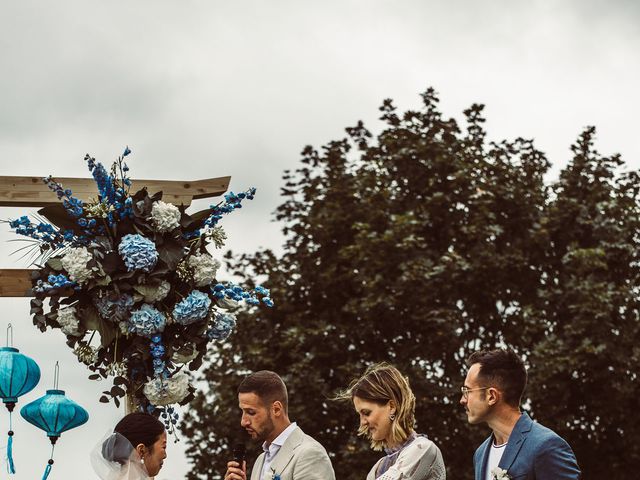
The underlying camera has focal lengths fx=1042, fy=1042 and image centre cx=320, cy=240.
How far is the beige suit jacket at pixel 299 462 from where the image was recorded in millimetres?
6859

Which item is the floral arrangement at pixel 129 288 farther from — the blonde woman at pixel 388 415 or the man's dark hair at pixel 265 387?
the blonde woman at pixel 388 415

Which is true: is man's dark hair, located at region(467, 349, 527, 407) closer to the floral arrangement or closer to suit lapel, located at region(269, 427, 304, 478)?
suit lapel, located at region(269, 427, 304, 478)

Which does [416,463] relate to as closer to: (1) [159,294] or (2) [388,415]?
(2) [388,415]

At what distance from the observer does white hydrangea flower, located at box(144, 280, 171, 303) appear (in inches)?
287

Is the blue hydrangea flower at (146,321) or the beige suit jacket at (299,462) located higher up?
the blue hydrangea flower at (146,321)

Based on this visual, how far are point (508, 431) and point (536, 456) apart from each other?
0.96ft

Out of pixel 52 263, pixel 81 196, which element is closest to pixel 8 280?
pixel 81 196

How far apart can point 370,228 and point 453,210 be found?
1.71m

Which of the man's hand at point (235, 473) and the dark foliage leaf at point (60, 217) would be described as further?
the dark foliage leaf at point (60, 217)

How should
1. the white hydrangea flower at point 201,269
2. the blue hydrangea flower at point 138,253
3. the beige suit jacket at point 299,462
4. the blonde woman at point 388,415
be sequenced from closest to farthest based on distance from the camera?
the blonde woman at point 388,415 < the beige suit jacket at point 299,462 < the blue hydrangea flower at point 138,253 < the white hydrangea flower at point 201,269

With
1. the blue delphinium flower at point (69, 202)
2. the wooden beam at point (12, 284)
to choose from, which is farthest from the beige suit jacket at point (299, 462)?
the wooden beam at point (12, 284)

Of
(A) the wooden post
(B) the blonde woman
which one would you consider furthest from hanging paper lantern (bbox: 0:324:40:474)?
(B) the blonde woman

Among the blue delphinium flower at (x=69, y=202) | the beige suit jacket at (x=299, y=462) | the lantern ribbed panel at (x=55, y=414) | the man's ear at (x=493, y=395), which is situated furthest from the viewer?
the lantern ribbed panel at (x=55, y=414)

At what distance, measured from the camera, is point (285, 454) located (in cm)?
695
